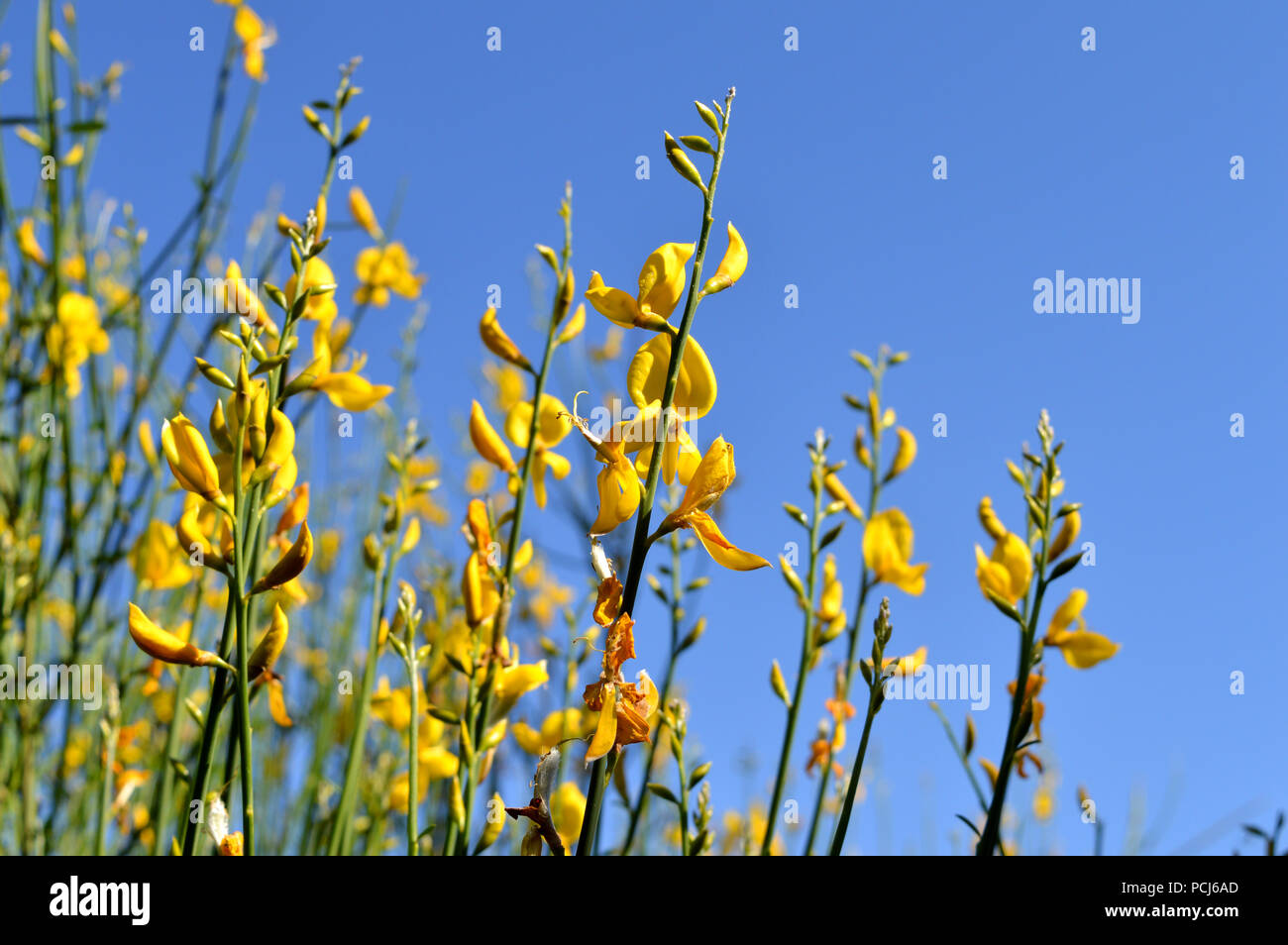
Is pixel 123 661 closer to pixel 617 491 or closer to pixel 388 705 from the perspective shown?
pixel 388 705

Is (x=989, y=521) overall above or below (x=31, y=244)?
below

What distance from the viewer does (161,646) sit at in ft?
2.74

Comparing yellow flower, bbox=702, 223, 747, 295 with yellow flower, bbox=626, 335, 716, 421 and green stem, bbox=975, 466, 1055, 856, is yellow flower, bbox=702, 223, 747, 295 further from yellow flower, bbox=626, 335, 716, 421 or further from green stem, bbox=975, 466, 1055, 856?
green stem, bbox=975, 466, 1055, 856

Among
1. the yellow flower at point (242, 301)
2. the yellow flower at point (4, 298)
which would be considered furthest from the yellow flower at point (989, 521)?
the yellow flower at point (4, 298)

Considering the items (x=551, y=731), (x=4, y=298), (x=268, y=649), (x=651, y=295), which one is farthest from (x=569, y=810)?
(x=4, y=298)

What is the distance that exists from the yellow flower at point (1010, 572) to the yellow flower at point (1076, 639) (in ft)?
0.44

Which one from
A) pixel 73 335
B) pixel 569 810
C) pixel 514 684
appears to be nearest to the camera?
pixel 514 684

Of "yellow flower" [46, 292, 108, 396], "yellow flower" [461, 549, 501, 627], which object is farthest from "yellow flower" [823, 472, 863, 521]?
"yellow flower" [46, 292, 108, 396]

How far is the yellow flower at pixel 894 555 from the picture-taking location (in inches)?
66.3

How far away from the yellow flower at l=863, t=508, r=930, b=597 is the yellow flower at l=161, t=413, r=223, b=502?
3.94ft

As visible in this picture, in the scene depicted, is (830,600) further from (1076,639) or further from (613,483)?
(613,483)

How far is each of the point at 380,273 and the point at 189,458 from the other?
1429 millimetres

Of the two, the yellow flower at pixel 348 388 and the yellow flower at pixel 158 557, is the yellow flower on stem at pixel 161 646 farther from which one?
the yellow flower at pixel 158 557
